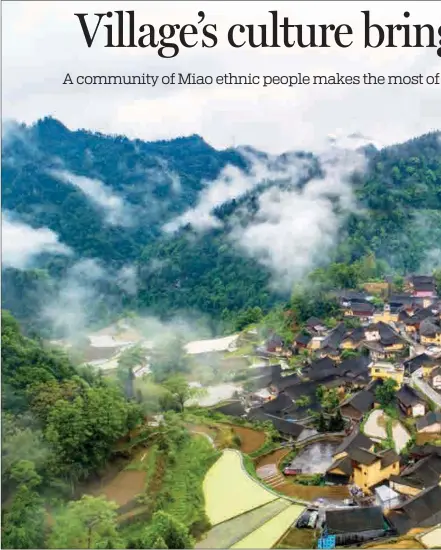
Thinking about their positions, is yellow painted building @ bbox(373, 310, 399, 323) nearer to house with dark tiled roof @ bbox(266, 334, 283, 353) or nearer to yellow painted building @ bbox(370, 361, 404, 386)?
house with dark tiled roof @ bbox(266, 334, 283, 353)

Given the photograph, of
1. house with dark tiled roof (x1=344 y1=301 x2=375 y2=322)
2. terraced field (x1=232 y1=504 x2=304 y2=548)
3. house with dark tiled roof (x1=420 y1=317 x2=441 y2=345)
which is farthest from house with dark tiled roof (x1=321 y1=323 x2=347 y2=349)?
terraced field (x1=232 y1=504 x2=304 y2=548)

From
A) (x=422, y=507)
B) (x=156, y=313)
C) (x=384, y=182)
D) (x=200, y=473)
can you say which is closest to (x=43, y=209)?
(x=156, y=313)

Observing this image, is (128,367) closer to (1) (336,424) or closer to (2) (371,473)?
(1) (336,424)

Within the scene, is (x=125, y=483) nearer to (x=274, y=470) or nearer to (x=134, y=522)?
(x=134, y=522)

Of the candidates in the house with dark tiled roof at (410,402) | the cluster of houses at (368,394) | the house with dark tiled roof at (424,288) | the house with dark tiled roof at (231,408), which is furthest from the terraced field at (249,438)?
the house with dark tiled roof at (424,288)

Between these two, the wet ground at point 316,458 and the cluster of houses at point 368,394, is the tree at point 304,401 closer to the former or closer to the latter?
the cluster of houses at point 368,394

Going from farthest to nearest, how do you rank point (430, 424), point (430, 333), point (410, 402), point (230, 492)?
point (430, 333)
point (410, 402)
point (430, 424)
point (230, 492)

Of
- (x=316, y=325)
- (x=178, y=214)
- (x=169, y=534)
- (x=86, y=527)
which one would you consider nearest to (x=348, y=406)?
(x=169, y=534)
